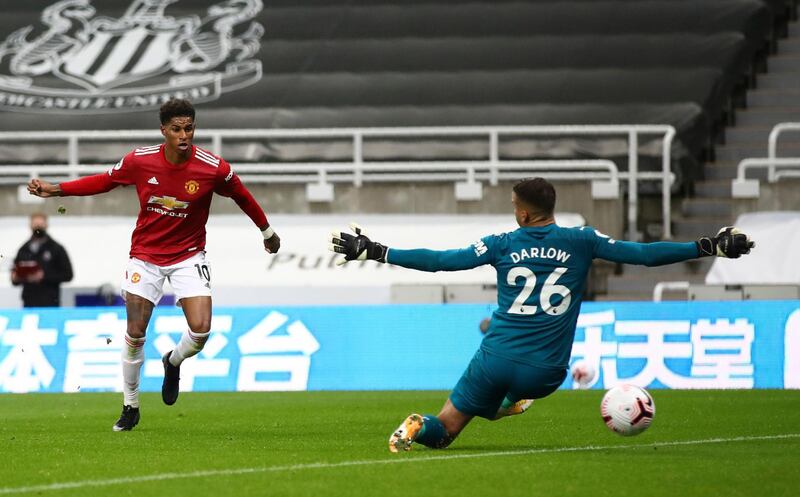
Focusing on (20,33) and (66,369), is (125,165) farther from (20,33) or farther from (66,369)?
(20,33)

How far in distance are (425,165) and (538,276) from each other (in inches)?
529

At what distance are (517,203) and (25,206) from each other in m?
15.6

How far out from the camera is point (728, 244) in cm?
911

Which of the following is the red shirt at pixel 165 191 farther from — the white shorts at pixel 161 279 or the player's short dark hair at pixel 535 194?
the player's short dark hair at pixel 535 194

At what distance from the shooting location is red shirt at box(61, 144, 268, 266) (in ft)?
36.5

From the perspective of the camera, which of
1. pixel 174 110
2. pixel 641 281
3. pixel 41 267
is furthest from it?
pixel 641 281

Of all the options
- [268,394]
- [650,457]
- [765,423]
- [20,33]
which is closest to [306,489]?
[650,457]

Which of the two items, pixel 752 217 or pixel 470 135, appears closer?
pixel 752 217

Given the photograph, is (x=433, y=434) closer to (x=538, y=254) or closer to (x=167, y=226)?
(x=538, y=254)

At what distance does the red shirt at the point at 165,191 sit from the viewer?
36.5 feet

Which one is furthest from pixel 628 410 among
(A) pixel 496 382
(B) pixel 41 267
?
(B) pixel 41 267

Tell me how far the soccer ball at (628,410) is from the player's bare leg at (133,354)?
3.53 m

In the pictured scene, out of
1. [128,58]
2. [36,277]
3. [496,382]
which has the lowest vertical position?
[496,382]

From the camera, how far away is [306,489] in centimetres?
766
